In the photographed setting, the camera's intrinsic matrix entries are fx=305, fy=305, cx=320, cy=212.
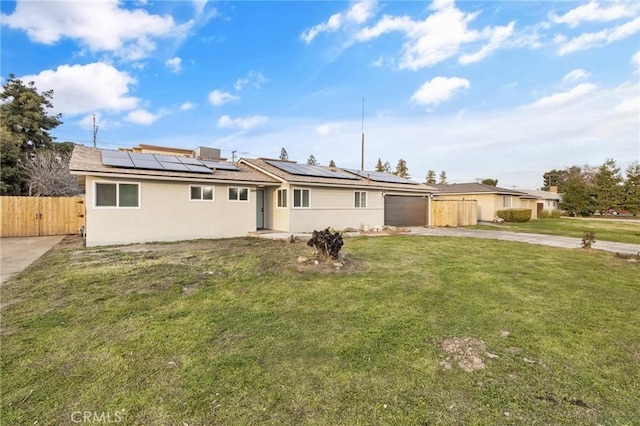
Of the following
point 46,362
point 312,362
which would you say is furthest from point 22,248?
point 312,362

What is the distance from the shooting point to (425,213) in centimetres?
2039

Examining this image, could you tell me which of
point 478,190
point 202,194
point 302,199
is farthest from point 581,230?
point 202,194

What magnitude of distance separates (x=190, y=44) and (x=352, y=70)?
800 centimetres

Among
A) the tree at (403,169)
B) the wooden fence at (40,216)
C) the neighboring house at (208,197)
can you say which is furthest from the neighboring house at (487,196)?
the tree at (403,169)

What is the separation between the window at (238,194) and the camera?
13.5 m

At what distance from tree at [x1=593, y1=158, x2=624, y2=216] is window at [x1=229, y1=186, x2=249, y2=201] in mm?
42784

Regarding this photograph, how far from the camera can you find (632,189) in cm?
3550

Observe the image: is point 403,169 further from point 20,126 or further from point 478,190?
point 20,126

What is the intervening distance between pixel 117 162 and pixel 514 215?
85.5ft

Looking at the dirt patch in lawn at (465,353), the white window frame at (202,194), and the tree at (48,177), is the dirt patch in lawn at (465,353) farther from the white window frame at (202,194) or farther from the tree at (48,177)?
the tree at (48,177)

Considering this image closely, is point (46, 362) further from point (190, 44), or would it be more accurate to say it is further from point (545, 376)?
point (190, 44)

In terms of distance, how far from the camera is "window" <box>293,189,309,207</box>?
14.6 meters

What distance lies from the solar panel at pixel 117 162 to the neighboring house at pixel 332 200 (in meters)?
5.88

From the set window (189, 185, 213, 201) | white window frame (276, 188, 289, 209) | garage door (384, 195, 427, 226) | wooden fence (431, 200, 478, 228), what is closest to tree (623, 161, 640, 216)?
wooden fence (431, 200, 478, 228)
